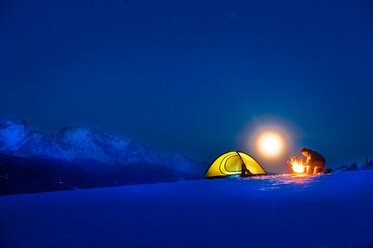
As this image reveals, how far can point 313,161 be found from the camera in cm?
1352

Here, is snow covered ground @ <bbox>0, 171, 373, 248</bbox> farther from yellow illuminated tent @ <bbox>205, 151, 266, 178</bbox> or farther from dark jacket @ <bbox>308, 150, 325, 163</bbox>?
yellow illuminated tent @ <bbox>205, 151, 266, 178</bbox>

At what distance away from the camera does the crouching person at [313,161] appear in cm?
1352

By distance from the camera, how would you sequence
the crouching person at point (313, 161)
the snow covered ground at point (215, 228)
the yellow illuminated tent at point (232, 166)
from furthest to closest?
1. the yellow illuminated tent at point (232, 166)
2. the crouching person at point (313, 161)
3. the snow covered ground at point (215, 228)

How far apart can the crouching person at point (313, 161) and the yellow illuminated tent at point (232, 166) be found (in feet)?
11.4

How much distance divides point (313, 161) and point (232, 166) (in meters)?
5.25

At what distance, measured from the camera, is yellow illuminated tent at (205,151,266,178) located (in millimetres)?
16484

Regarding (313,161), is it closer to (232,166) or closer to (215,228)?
(232,166)

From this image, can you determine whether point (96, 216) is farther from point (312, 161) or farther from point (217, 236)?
point (312, 161)

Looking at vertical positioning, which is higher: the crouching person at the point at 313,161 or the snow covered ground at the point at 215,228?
the crouching person at the point at 313,161

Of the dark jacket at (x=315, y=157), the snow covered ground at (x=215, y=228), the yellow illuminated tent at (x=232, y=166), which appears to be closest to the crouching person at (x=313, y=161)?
the dark jacket at (x=315, y=157)

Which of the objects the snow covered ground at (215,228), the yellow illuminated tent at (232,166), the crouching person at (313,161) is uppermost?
the yellow illuminated tent at (232,166)

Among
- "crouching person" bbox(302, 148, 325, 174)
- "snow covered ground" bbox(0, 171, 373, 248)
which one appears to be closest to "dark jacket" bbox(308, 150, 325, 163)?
"crouching person" bbox(302, 148, 325, 174)

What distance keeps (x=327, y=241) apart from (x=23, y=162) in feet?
537

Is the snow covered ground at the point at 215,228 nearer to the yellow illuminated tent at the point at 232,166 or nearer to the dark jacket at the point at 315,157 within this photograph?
the dark jacket at the point at 315,157
